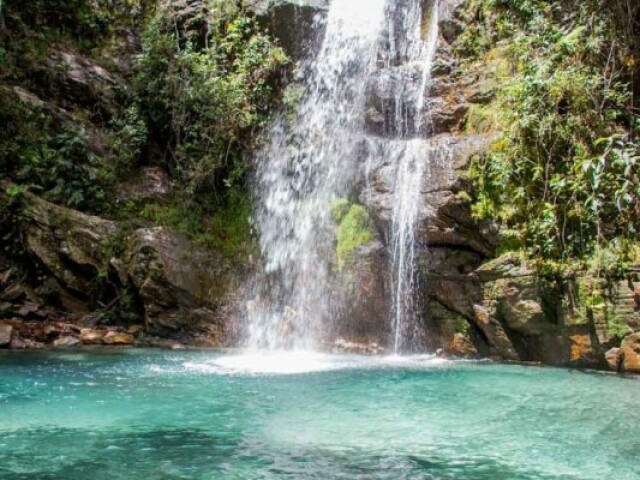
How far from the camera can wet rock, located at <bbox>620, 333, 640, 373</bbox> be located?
8859 millimetres

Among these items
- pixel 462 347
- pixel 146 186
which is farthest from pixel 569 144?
pixel 146 186

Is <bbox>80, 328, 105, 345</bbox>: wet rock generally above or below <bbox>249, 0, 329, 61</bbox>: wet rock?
below

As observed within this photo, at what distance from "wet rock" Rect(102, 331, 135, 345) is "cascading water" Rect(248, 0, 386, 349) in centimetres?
247

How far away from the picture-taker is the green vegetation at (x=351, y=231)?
12.1 m

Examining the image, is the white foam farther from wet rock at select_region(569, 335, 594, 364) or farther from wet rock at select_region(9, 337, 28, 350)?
wet rock at select_region(9, 337, 28, 350)

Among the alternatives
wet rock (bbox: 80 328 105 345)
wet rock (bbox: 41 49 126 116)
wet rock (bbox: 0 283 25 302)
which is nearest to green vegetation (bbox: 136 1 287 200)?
wet rock (bbox: 41 49 126 116)

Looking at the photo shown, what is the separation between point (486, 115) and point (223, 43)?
7417 mm

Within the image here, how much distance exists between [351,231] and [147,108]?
690 centimetres

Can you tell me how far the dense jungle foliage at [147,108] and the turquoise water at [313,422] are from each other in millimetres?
5504

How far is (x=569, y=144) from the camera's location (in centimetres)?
1052

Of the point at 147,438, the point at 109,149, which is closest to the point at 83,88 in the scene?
the point at 109,149

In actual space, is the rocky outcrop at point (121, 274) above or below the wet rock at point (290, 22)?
below

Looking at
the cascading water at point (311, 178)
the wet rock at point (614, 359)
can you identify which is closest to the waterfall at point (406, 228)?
the cascading water at point (311, 178)

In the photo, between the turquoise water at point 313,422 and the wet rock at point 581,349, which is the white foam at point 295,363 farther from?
the wet rock at point 581,349
